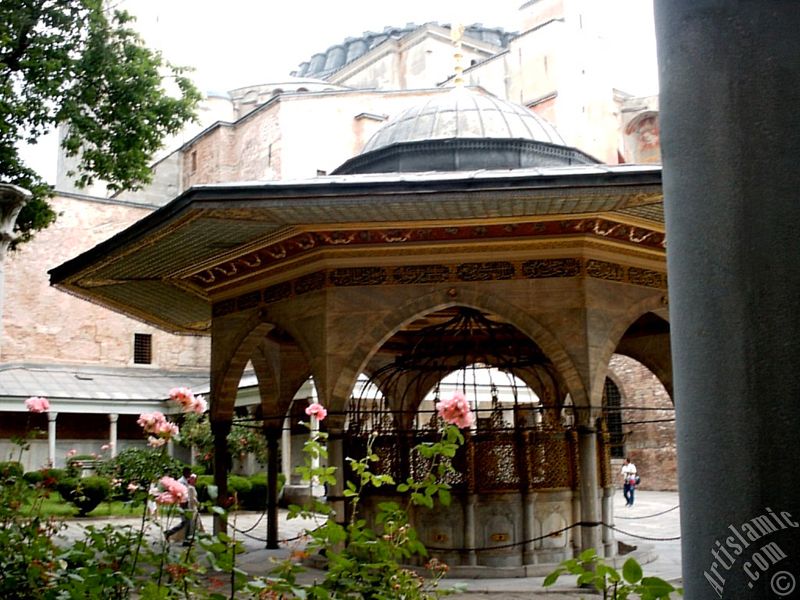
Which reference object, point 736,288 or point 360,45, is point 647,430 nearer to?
point 736,288

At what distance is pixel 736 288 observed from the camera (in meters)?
1.07

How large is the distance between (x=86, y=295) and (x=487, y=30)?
37.8 m

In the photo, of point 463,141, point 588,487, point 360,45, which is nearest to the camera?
point 588,487

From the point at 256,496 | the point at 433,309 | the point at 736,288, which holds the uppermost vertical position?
the point at 433,309

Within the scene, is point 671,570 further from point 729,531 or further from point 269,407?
point 729,531

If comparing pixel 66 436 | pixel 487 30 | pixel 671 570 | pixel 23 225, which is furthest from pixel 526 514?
pixel 487 30

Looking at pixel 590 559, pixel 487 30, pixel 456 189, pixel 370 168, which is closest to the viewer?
pixel 590 559

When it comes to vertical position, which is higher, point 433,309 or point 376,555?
point 433,309

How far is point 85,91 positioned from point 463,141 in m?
5.33

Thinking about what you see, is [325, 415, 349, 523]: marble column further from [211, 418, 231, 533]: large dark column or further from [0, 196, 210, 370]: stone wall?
[0, 196, 210, 370]: stone wall

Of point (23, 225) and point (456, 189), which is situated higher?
point (23, 225)

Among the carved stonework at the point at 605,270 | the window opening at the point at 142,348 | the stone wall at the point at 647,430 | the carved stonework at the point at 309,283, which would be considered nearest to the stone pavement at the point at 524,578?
the carved stonework at the point at 309,283

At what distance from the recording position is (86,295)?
10.6 m

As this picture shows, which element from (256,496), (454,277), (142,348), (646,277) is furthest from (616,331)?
(142,348)
